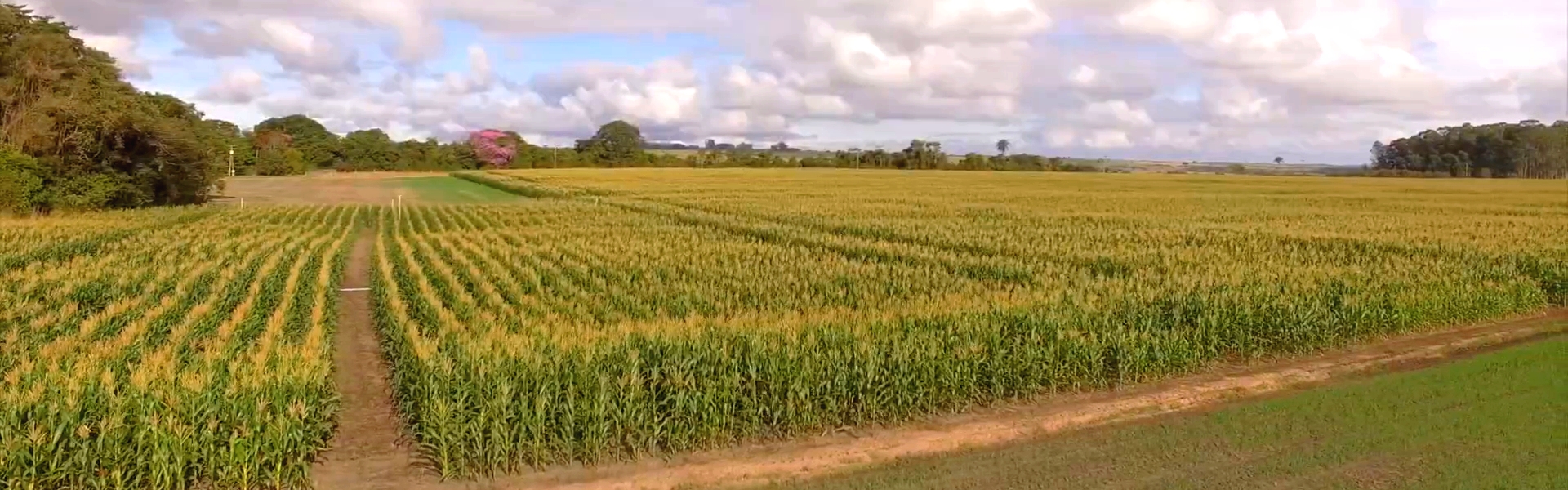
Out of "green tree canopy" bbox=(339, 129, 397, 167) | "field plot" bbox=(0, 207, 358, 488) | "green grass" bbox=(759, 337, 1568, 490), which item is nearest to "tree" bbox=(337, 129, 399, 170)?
"green tree canopy" bbox=(339, 129, 397, 167)

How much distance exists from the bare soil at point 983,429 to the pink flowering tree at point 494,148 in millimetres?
131403

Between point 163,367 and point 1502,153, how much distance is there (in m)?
142

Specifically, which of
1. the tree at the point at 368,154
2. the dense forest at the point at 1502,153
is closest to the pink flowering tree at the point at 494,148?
the tree at the point at 368,154

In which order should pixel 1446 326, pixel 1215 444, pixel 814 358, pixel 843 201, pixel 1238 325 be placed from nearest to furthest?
pixel 1215 444 < pixel 814 358 < pixel 1238 325 < pixel 1446 326 < pixel 843 201

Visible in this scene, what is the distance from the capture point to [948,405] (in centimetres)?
1151

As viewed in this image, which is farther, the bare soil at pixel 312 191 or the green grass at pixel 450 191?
the green grass at pixel 450 191

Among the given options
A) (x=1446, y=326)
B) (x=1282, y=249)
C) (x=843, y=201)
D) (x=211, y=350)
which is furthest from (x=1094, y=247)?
(x=843, y=201)

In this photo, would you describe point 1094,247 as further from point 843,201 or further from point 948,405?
point 843,201

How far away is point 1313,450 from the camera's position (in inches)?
366

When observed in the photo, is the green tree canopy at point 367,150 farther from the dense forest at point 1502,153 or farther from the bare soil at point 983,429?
the bare soil at point 983,429

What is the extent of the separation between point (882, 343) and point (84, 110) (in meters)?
46.2

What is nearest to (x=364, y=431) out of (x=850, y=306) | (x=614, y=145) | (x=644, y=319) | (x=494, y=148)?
(x=644, y=319)

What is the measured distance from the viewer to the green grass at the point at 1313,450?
27.9 ft

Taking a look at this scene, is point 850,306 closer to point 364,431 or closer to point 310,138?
point 364,431
